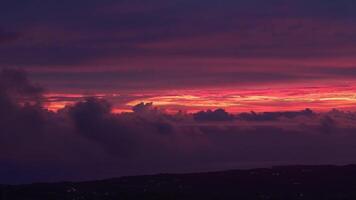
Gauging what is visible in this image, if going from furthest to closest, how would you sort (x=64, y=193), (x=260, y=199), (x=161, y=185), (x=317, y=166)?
1. (x=317, y=166)
2. (x=161, y=185)
3. (x=64, y=193)
4. (x=260, y=199)

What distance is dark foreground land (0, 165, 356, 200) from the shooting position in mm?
51562

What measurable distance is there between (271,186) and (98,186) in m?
14.2

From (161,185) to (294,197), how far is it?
12500mm

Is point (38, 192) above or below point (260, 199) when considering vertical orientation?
above

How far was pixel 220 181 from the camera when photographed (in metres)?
61.5

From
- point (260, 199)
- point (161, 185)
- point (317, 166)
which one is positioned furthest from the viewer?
point (317, 166)

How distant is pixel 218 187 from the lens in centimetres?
5788

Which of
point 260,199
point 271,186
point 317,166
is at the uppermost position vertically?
point 317,166

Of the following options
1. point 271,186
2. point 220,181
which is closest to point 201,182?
point 220,181

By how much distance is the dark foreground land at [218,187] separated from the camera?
169ft

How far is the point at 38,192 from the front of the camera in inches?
2159

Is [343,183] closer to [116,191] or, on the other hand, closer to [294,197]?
[294,197]

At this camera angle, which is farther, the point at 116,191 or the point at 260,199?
the point at 116,191

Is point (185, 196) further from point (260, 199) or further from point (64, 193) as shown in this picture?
point (64, 193)
